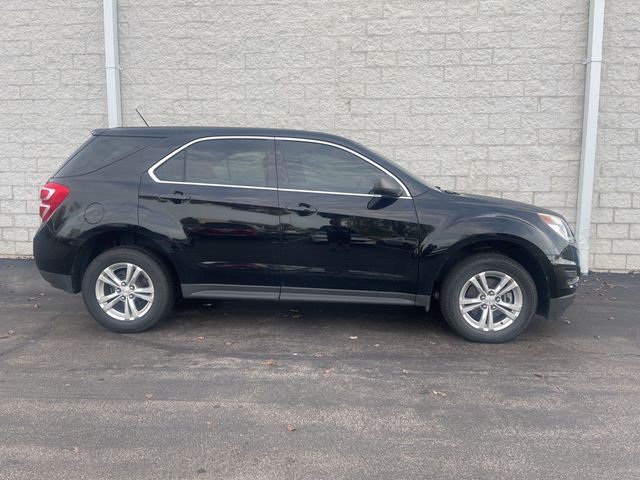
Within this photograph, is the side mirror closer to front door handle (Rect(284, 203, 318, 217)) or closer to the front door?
the front door

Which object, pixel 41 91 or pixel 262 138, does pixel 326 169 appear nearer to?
pixel 262 138

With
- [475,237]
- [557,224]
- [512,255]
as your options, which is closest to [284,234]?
[475,237]

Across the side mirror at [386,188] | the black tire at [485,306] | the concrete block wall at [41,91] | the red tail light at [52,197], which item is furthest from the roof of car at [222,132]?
the concrete block wall at [41,91]

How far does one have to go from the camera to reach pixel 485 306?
5.39m

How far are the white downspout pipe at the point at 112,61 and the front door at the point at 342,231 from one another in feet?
14.0

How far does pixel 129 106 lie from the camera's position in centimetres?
894

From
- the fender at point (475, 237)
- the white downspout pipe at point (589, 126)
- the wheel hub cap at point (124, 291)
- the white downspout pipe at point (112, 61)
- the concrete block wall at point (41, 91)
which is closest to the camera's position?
the fender at point (475, 237)

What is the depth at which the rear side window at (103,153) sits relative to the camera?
5594 mm

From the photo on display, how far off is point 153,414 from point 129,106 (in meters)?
6.19

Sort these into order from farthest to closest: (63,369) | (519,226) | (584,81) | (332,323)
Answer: (584,81) → (332,323) → (519,226) → (63,369)

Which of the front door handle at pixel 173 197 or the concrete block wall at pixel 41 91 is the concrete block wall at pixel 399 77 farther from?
the front door handle at pixel 173 197

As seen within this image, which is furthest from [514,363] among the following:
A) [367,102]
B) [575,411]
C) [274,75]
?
[274,75]

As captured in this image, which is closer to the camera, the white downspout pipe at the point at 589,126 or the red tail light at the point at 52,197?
the red tail light at the point at 52,197

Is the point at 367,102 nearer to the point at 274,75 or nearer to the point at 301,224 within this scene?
the point at 274,75
